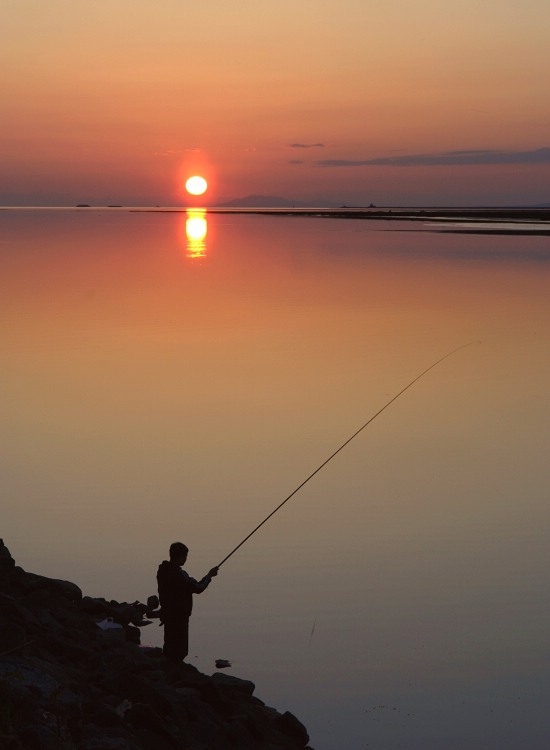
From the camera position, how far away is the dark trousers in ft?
28.9

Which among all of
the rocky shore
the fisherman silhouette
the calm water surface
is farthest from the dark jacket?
the calm water surface

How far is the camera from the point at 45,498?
1352 cm

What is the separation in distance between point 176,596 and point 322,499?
519cm

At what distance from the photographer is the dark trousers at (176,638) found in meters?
8.80

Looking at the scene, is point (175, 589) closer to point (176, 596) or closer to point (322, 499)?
point (176, 596)

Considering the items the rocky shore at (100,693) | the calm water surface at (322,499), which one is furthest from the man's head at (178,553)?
the calm water surface at (322,499)

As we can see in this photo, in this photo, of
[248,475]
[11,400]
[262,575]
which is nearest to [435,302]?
[11,400]

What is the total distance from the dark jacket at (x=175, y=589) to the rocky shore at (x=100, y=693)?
41 cm

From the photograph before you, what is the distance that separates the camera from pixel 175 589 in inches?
342

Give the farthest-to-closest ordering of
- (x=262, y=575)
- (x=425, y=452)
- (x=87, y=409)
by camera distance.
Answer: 1. (x=87, y=409)
2. (x=425, y=452)
3. (x=262, y=575)

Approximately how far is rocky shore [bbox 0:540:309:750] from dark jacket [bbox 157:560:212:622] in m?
0.41

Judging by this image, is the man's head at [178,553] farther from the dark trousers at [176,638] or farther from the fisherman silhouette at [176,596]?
the dark trousers at [176,638]

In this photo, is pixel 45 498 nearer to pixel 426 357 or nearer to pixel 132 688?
pixel 132 688

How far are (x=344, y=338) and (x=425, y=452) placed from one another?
40.0 ft
